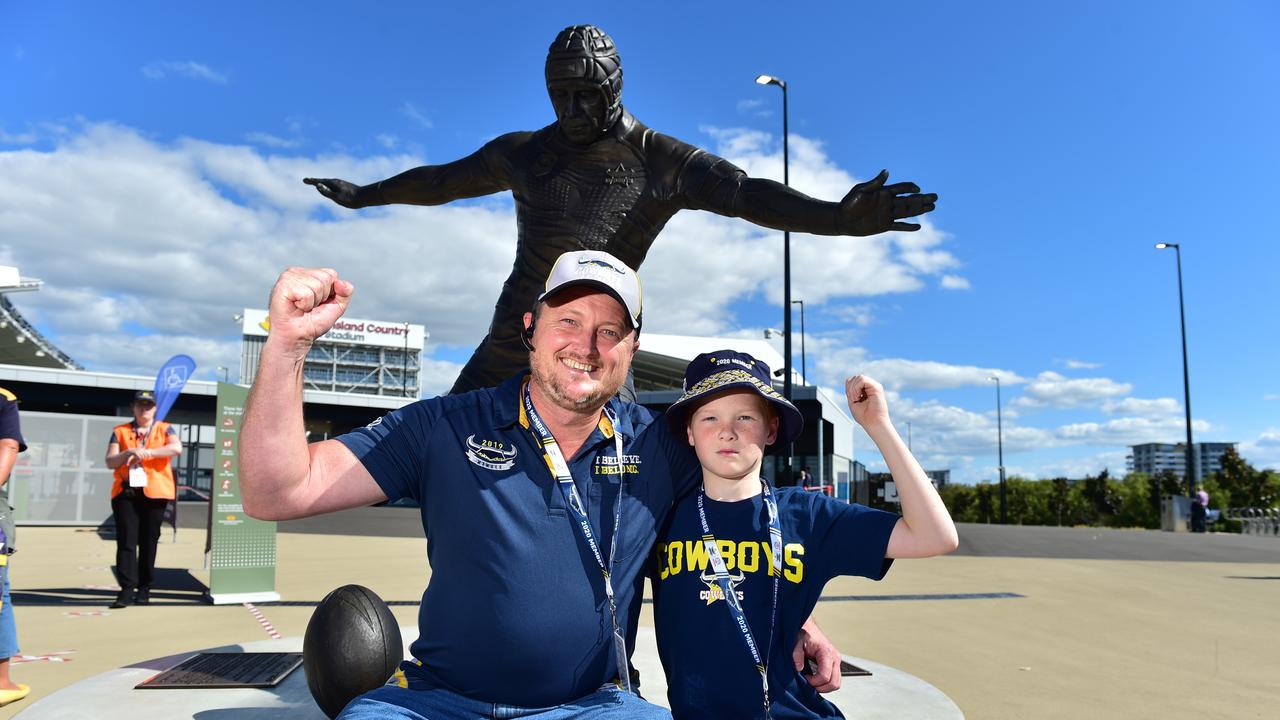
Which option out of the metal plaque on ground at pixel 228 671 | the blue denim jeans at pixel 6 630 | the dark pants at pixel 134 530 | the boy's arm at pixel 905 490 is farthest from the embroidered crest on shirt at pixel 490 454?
the dark pants at pixel 134 530

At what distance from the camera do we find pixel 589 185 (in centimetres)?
352

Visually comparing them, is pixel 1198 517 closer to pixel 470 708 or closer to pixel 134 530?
pixel 134 530

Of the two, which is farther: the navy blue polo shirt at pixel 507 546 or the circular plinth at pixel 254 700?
the circular plinth at pixel 254 700

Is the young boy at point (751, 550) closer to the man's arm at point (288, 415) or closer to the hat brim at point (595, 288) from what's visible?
the hat brim at point (595, 288)

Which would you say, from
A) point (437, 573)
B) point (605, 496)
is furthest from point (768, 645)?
point (437, 573)

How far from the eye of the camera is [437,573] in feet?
6.63

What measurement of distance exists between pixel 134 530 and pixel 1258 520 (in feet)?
109

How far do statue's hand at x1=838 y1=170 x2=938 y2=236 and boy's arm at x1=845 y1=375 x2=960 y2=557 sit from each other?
893 millimetres

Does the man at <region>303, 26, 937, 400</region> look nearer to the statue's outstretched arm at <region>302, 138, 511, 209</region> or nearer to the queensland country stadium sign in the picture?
the statue's outstretched arm at <region>302, 138, 511, 209</region>

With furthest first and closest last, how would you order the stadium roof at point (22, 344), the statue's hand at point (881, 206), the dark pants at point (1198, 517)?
the stadium roof at point (22, 344) < the dark pants at point (1198, 517) < the statue's hand at point (881, 206)

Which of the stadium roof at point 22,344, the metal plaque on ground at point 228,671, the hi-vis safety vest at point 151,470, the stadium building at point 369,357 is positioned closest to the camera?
the metal plaque on ground at point 228,671

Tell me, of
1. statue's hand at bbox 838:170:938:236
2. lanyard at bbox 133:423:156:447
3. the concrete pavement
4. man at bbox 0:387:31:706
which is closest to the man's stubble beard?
statue's hand at bbox 838:170:938:236

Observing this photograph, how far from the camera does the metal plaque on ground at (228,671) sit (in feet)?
11.9

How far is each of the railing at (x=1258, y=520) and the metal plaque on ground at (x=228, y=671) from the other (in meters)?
31.0
